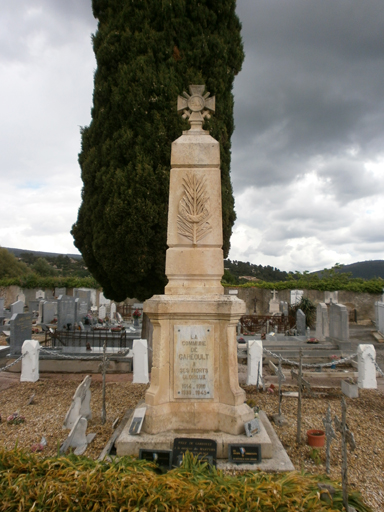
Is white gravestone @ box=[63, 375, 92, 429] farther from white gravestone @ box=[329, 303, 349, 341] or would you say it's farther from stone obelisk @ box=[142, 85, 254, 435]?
white gravestone @ box=[329, 303, 349, 341]

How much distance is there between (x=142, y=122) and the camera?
836cm

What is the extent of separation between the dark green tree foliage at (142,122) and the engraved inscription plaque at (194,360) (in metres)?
4.26

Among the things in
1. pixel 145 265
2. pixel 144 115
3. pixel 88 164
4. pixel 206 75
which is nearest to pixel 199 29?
pixel 206 75

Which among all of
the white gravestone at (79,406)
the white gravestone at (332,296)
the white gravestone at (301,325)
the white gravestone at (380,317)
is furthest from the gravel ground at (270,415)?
the white gravestone at (332,296)

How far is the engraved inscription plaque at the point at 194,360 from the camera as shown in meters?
4.07

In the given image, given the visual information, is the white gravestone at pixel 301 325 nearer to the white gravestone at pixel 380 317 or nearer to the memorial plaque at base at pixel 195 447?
the white gravestone at pixel 380 317

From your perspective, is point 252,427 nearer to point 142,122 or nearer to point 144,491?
point 144,491

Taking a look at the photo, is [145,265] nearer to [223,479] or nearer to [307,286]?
[223,479]

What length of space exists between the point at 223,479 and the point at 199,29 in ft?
31.6

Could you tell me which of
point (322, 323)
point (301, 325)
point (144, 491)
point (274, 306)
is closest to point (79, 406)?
point (144, 491)

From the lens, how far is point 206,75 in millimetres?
8828

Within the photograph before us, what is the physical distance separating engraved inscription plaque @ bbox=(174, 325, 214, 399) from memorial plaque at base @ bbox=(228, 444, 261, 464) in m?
0.66

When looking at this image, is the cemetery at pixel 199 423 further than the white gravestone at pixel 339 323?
No

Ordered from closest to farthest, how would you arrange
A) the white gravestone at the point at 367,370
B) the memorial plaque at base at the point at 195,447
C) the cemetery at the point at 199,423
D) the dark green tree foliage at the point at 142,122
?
the cemetery at the point at 199,423
the memorial plaque at base at the point at 195,447
the white gravestone at the point at 367,370
the dark green tree foliage at the point at 142,122
